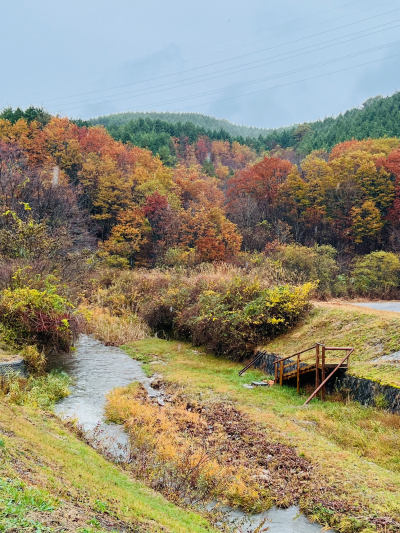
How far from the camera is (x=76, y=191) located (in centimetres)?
3831

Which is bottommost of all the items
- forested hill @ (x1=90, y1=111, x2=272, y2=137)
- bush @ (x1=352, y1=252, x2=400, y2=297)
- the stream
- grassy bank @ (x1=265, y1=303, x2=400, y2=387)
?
the stream

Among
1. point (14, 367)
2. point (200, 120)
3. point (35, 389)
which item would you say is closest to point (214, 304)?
point (14, 367)

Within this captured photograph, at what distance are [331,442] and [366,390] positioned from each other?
7.44 ft

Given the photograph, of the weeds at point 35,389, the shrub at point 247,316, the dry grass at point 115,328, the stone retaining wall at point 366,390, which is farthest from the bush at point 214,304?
the weeds at point 35,389

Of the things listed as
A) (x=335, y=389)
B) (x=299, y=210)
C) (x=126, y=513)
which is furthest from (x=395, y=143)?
(x=126, y=513)

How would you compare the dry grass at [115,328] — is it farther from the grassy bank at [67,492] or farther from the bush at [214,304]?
the grassy bank at [67,492]

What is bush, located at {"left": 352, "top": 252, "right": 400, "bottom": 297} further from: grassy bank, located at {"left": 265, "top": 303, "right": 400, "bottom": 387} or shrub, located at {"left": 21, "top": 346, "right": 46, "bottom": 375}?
shrub, located at {"left": 21, "top": 346, "right": 46, "bottom": 375}

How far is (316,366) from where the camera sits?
1221cm

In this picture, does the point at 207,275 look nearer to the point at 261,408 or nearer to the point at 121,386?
the point at 121,386

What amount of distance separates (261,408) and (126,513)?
7.43 meters

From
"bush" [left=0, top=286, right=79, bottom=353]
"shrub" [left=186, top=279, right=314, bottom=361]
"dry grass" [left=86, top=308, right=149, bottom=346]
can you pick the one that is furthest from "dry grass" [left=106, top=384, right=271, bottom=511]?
"dry grass" [left=86, top=308, right=149, bottom=346]

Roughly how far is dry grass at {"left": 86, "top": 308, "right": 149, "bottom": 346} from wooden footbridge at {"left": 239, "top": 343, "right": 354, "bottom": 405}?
27.1 ft

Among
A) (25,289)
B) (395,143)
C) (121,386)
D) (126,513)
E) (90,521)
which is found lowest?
(121,386)

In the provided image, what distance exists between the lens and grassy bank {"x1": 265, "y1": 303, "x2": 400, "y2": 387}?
11.4 m
